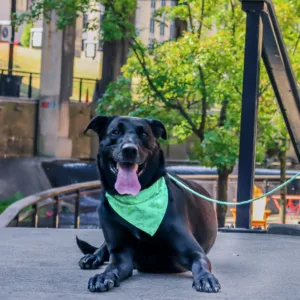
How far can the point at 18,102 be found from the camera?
3697cm

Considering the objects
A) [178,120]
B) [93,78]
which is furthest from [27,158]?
[178,120]

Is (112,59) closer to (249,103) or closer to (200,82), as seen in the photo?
(200,82)

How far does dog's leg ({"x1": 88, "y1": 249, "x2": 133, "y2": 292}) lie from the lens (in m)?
5.41

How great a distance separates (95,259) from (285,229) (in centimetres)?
412

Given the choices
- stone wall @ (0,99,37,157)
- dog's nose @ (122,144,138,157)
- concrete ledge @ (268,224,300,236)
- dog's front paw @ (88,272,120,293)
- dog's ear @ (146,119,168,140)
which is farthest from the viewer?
stone wall @ (0,99,37,157)

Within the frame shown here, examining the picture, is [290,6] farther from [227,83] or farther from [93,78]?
[93,78]

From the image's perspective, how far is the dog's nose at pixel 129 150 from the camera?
A: 5.66 metres

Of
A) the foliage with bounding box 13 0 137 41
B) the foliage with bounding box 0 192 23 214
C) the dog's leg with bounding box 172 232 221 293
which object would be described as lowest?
the foliage with bounding box 0 192 23 214

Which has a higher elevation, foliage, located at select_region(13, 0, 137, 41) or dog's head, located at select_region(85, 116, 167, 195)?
foliage, located at select_region(13, 0, 137, 41)

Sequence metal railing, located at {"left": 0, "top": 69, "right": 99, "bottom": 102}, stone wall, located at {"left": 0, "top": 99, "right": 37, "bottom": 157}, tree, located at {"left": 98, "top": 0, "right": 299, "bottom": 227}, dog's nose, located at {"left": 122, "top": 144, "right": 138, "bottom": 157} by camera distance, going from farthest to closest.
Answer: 1. metal railing, located at {"left": 0, "top": 69, "right": 99, "bottom": 102}
2. stone wall, located at {"left": 0, "top": 99, "right": 37, "bottom": 157}
3. tree, located at {"left": 98, "top": 0, "right": 299, "bottom": 227}
4. dog's nose, located at {"left": 122, "top": 144, "right": 138, "bottom": 157}

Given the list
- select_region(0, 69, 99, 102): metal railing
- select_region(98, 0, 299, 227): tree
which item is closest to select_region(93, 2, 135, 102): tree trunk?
select_region(0, 69, 99, 102): metal railing

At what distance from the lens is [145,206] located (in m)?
5.95

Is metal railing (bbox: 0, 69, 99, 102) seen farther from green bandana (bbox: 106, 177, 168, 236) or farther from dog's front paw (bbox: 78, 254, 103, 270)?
green bandana (bbox: 106, 177, 168, 236)

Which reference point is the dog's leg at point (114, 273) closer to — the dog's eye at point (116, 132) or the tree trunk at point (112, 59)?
the dog's eye at point (116, 132)
